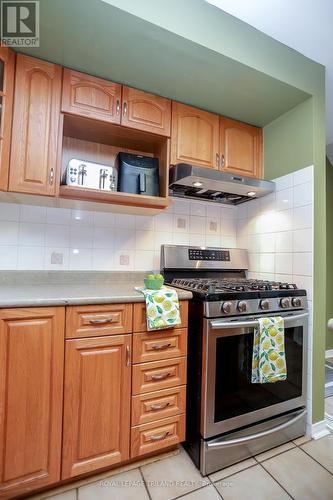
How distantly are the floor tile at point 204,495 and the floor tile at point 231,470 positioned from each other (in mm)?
64

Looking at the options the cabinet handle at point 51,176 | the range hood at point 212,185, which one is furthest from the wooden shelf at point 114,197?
the range hood at point 212,185

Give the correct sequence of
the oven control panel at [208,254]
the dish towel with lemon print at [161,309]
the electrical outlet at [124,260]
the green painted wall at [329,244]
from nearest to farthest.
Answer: the dish towel with lemon print at [161,309], the electrical outlet at [124,260], the oven control panel at [208,254], the green painted wall at [329,244]

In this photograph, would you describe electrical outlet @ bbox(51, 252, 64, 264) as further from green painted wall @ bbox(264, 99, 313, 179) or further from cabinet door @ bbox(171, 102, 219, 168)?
green painted wall @ bbox(264, 99, 313, 179)

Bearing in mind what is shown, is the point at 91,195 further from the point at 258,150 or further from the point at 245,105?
the point at 258,150

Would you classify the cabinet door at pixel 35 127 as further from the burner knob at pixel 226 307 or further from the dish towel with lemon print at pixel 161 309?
the burner knob at pixel 226 307

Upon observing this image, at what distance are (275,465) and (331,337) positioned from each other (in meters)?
2.14

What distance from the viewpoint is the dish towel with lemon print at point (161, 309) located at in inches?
49.2

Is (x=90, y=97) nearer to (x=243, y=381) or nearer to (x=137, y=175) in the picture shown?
(x=137, y=175)

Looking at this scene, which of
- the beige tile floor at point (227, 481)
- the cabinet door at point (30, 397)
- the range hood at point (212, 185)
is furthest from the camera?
the range hood at point (212, 185)

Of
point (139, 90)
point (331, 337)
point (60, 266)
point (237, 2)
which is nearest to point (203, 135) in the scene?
point (139, 90)

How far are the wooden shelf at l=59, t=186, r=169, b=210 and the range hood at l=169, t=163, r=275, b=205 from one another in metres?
0.21

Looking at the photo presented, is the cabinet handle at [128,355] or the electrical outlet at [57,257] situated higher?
the electrical outlet at [57,257]

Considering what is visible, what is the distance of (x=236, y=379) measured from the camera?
1.37m

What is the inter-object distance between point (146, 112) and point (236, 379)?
5.76 feet
